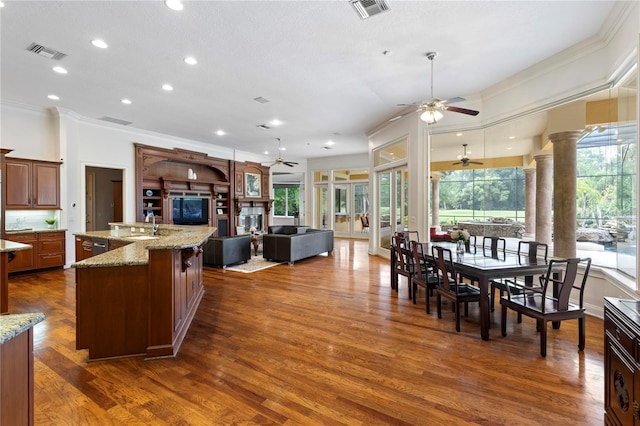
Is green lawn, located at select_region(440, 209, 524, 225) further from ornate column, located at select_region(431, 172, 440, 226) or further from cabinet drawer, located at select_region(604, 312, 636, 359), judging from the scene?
cabinet drawer, located at select_region(604, 312, 636, 359)

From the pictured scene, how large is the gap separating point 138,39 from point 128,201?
17.9 feet

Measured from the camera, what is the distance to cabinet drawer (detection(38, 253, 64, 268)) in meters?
6.11

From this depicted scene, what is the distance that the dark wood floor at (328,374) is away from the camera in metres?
2.07

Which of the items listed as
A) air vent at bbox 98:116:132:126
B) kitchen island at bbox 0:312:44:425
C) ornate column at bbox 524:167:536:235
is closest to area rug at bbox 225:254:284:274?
air vent at bbox 98:116:132:126

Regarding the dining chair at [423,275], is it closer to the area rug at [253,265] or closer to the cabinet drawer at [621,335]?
the cabinet drawer at [621,335]

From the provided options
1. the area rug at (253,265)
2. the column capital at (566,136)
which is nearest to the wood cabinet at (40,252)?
the area rug at (253,265)

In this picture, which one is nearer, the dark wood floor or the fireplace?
the dark wood floor

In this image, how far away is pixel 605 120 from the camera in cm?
389

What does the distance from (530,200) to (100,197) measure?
11165 millimetres

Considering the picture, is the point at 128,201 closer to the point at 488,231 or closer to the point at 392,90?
the point at 392,90

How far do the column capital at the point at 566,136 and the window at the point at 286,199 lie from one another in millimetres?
10739

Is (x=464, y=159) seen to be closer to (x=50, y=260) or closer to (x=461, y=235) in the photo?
(x=461, y=235)

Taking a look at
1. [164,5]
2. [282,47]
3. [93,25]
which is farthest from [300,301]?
[93,25]

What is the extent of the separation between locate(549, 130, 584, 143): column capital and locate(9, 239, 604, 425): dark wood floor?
2483 mm
